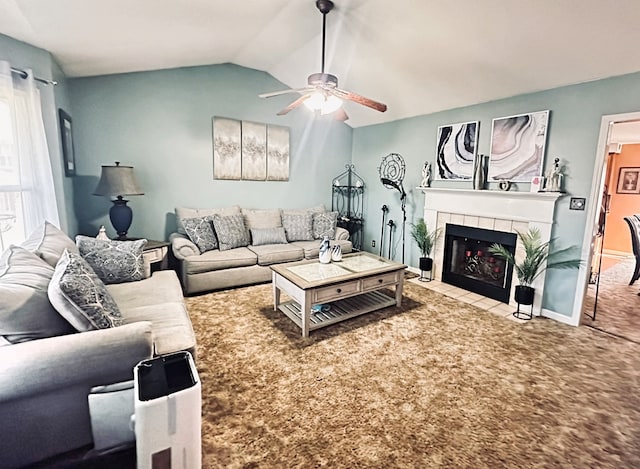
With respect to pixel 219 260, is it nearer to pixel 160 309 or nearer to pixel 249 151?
pixel 160 309

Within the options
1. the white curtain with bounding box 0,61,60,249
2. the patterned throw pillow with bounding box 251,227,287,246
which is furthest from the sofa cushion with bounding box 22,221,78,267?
the patterned throw pillow with bounding box 251,227,287,246

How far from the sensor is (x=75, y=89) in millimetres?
3617

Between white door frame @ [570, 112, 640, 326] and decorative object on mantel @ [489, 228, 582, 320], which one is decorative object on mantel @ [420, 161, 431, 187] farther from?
white door frame @ [570, 112, 640, 326]

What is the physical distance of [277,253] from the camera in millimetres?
4195

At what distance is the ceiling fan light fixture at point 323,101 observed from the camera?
2.80m

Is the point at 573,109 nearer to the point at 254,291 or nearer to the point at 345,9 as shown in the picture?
the point at 345,9

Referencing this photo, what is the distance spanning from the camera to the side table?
3.60 metres

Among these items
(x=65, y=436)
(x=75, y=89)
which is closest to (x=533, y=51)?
(x=65, y=436)

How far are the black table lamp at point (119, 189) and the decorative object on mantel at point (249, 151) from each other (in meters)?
1.25

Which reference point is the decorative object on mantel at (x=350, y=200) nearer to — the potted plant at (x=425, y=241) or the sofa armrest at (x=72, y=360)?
the potted plant at (x=425, y=241)

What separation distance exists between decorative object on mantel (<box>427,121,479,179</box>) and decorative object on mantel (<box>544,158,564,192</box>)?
90 cm

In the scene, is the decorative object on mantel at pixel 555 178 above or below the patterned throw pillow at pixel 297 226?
above

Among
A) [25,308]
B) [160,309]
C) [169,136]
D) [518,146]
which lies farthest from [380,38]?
[25,308]

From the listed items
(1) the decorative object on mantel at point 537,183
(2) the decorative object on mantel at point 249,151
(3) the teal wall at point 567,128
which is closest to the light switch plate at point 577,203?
(3) the teal wall at point 567,128
